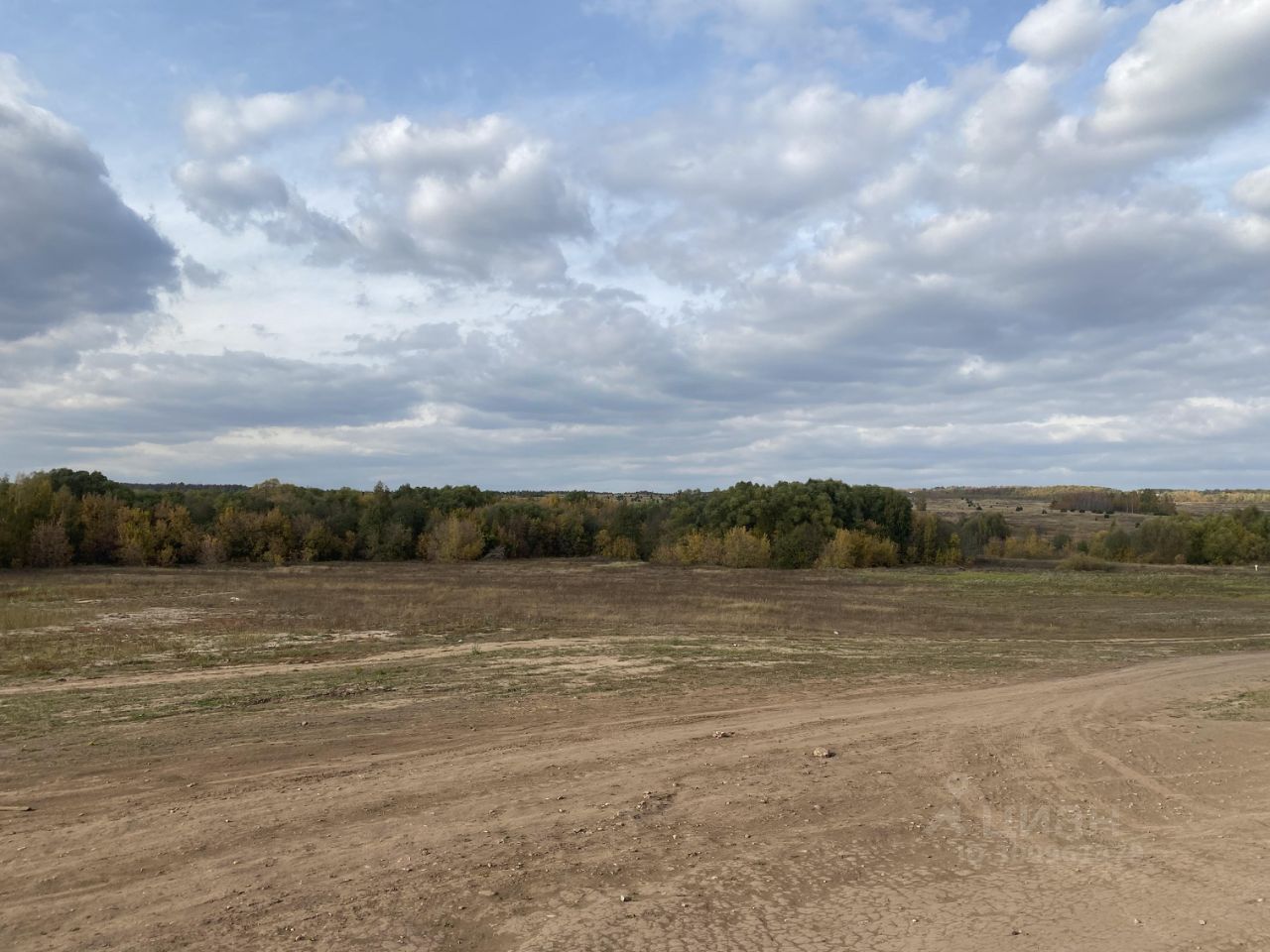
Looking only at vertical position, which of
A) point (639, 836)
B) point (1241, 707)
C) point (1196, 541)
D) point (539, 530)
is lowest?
point (1241, 707)

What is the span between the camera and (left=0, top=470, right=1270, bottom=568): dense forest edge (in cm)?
7694

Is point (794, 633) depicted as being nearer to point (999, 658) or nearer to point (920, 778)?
point (999, 658)

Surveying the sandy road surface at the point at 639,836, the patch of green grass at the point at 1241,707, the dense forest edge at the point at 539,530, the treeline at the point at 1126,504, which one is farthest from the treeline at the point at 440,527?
the treeline at the point at 1126,504

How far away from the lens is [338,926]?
19.5 ft

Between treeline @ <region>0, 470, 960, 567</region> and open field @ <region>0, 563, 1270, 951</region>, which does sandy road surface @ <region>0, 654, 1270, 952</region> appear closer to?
open field @ <region>0, 563, 1270, 951</region>

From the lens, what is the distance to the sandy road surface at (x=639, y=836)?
19.7ft

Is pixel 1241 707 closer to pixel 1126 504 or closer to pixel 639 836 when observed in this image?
pixel 639 836

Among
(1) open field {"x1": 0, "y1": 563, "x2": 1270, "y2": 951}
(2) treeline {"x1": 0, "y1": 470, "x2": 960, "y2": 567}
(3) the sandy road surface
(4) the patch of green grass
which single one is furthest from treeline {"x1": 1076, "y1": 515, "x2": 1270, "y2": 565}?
(3) the sandy road surface

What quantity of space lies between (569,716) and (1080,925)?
8.07 meters

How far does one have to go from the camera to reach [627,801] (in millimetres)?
8680

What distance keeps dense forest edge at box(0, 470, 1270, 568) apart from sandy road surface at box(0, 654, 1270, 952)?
230 feet

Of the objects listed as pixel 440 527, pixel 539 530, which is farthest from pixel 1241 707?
pixel 539 530

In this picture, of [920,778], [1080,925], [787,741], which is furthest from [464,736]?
[1080,925]

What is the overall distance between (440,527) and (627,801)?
277ft
